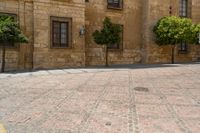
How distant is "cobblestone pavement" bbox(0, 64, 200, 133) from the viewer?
554 centimetres

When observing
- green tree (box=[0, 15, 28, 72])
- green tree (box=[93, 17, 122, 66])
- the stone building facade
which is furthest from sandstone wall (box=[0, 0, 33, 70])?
green tree (box=[93, 17, 122, 66])

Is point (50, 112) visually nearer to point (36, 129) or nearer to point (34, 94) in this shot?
point (36, 129)

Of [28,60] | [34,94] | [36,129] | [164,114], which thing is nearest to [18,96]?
[34,94]

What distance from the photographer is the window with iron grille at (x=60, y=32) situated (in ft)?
55.3

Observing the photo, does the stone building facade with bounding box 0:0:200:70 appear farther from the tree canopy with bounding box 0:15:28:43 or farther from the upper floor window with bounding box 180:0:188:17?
the tree canopy with bounding box 0:15:28:43

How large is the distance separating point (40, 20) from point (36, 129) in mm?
11692

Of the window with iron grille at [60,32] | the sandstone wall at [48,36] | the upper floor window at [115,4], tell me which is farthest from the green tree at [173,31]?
the window with iron grille at [60,32]

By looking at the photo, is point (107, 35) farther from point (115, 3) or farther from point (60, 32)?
point (115, 3)

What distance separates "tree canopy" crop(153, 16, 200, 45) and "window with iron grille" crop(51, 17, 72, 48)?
7.10 meters

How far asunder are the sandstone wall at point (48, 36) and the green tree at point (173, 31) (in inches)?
245

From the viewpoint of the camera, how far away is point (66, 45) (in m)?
17.4

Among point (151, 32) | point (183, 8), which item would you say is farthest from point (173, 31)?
point (183, 8)

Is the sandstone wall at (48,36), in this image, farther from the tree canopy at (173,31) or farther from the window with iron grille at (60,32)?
the tree canopy at (173,31)

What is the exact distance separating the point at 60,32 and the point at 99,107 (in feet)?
35.7
